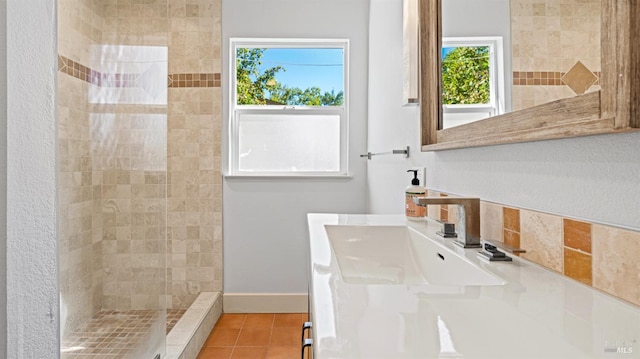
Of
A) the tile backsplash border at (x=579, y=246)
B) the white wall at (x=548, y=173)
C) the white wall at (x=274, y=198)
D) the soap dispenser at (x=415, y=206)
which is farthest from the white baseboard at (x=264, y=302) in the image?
the tile backsplash border at (x=579, y=246)

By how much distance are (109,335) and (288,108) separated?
6.38 feet

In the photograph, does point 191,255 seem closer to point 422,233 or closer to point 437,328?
point 422,233

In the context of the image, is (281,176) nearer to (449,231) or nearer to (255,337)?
(255,337)

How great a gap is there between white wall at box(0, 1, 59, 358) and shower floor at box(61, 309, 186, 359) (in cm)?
14

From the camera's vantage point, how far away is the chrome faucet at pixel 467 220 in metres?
0.97

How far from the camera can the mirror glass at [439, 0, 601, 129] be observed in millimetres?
683

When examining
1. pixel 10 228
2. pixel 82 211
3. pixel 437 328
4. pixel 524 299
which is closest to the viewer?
pixel 437 328

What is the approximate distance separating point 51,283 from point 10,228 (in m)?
0.20

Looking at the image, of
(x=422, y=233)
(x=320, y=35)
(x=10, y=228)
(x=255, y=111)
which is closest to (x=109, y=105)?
(x=10, y=228)

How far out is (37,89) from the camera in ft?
3.79

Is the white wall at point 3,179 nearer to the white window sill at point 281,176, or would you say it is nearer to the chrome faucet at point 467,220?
the chrome faucet at point 467,220

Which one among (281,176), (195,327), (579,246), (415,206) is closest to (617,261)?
(579,246)

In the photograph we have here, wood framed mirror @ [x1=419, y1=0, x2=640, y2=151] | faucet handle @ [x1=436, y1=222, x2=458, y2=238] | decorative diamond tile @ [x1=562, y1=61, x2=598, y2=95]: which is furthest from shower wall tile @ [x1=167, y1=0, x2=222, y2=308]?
decorative diamond tile @ [x1=562, y1=61, x2=598, y2=95]

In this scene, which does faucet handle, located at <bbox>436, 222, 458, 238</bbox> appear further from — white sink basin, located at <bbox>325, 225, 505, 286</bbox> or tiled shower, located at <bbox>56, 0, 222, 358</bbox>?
tiled shower, located at <bbox>56, 0, 222, 358</bbox>
